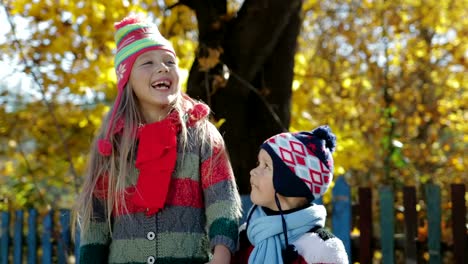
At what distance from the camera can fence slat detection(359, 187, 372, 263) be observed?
12.6 ft

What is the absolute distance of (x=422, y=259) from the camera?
3.87 m

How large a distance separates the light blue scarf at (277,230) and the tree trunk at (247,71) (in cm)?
165

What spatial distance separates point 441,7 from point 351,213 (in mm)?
3648

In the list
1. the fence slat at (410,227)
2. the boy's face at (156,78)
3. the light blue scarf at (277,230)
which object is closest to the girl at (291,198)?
the light blue scarf at (277,230)

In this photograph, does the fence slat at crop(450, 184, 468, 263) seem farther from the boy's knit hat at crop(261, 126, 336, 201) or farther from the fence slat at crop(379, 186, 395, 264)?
the boy's knit hat at crop(261, 126, 336, 201)

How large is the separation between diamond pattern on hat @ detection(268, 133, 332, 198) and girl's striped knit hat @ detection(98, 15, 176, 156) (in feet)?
2.33

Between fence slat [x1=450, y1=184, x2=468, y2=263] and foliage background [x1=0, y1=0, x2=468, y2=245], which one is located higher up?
foliage background [x1=0, y1=0, x2=468, y2=245]

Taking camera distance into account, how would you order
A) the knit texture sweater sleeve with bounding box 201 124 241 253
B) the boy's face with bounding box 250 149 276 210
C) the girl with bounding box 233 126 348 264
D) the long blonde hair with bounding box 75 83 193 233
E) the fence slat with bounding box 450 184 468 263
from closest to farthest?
1. the girl with bounding box 233 126 348 264
2. the boy's face with bounding box 250 149 276 210
3. the knit texture sweater sleeve with bounding box 201 124 241 253
4. the long blonde hair with bounding box 75 83 193 233
5. the fence slat with bounding box 450 184 468 263

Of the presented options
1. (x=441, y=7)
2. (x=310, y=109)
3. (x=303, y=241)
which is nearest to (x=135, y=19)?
(x=303, y=241)

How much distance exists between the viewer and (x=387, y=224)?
12.5 feet

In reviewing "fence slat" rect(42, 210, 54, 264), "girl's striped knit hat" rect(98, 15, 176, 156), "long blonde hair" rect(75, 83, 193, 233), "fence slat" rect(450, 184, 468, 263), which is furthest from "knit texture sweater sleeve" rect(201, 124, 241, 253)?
"fence slat" rect(42, 210, 54, 264)

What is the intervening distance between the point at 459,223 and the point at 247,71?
152 cm

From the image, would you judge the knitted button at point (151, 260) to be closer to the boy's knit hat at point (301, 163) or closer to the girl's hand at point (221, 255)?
the girl's hand at point (221, 255)

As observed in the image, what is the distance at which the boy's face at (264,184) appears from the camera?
2.45 metres
